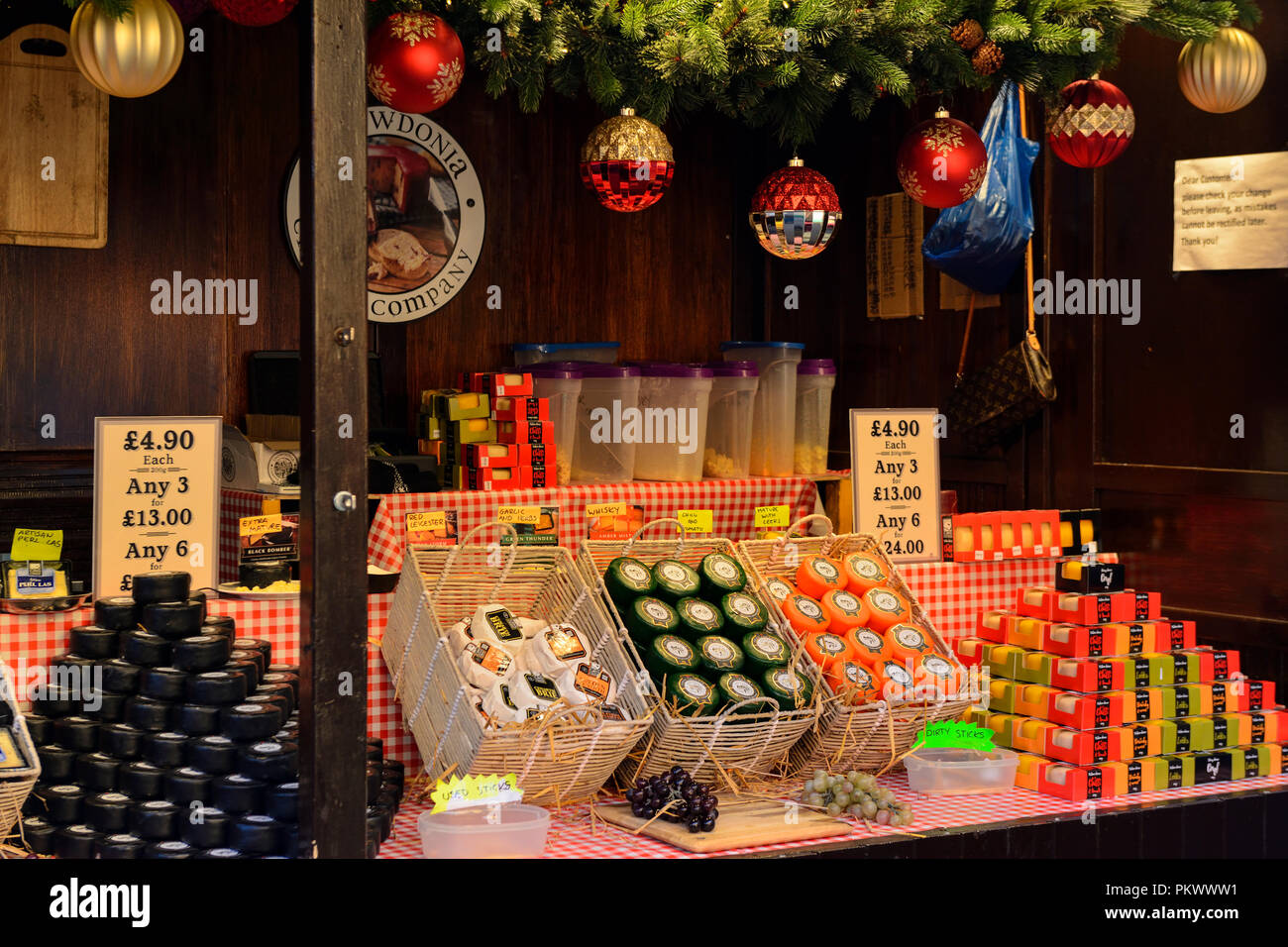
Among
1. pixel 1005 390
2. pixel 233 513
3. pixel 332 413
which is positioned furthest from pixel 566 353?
pixel 332 413

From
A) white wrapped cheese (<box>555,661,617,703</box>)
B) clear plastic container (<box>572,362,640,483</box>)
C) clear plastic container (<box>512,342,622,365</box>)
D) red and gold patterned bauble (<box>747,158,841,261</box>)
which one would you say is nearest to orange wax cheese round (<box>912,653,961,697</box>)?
white wrapped cheese (<box>555,661,617,703</box>)

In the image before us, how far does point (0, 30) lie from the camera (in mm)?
5105

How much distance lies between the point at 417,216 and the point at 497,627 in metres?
3.32

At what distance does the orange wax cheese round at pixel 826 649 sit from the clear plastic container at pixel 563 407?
1927 millimetres

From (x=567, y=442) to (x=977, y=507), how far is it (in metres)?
1.66

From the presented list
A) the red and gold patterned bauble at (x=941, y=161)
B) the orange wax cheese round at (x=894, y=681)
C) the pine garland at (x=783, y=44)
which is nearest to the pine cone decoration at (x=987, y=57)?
the pine garland at (x=783, y=44)

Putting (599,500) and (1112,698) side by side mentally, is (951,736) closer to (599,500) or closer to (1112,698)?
(1112,698)

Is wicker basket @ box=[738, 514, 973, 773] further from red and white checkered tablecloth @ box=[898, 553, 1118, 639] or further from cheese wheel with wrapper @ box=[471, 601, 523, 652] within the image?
cheese wheel with wrapper @ box=[471, 601, 523, 652]

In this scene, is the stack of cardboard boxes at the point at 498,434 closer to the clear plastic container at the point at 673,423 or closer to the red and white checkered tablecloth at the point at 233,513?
the clear plastic container at the point at 673,423

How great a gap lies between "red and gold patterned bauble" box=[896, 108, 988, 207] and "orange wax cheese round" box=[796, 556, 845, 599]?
1.01 metres

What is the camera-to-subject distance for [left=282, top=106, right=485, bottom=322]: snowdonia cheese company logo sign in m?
5.95

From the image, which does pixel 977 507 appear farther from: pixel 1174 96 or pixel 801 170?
pixel 801 170

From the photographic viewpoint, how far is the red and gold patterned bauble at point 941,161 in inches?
145
